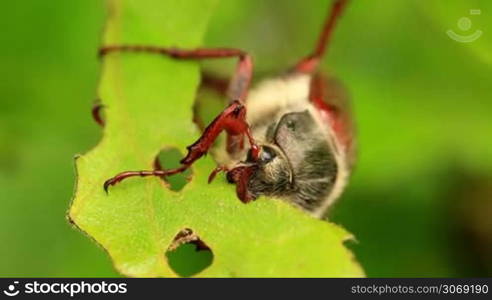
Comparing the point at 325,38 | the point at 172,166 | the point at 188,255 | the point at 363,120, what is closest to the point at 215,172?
the point at 172,166

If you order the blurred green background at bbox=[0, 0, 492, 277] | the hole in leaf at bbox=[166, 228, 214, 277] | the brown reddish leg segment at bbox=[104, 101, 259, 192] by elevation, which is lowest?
the hole in leaf at bbox=[166, 228, 214, 277]

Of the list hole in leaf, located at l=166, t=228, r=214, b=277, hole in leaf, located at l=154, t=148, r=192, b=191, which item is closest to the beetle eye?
hole in leaf, located at l=154, t=148, r=192, b=191

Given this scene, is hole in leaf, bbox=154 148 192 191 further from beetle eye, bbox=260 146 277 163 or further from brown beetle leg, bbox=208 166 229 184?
beetle eye, bbox=260 146 277 163

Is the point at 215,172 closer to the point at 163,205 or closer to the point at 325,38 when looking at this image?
the point at 163,205

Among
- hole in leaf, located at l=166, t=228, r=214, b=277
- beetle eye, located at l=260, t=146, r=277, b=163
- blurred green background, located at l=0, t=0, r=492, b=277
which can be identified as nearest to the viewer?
hole in leaf, located at l=166, t=228, r=214, b=277

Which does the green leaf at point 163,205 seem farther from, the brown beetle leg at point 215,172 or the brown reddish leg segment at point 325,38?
the brown reddish leg segment at point 325,38

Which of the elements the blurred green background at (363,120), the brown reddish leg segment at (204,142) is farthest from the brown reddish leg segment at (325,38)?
the brown reddish leg segment at (204,142)
